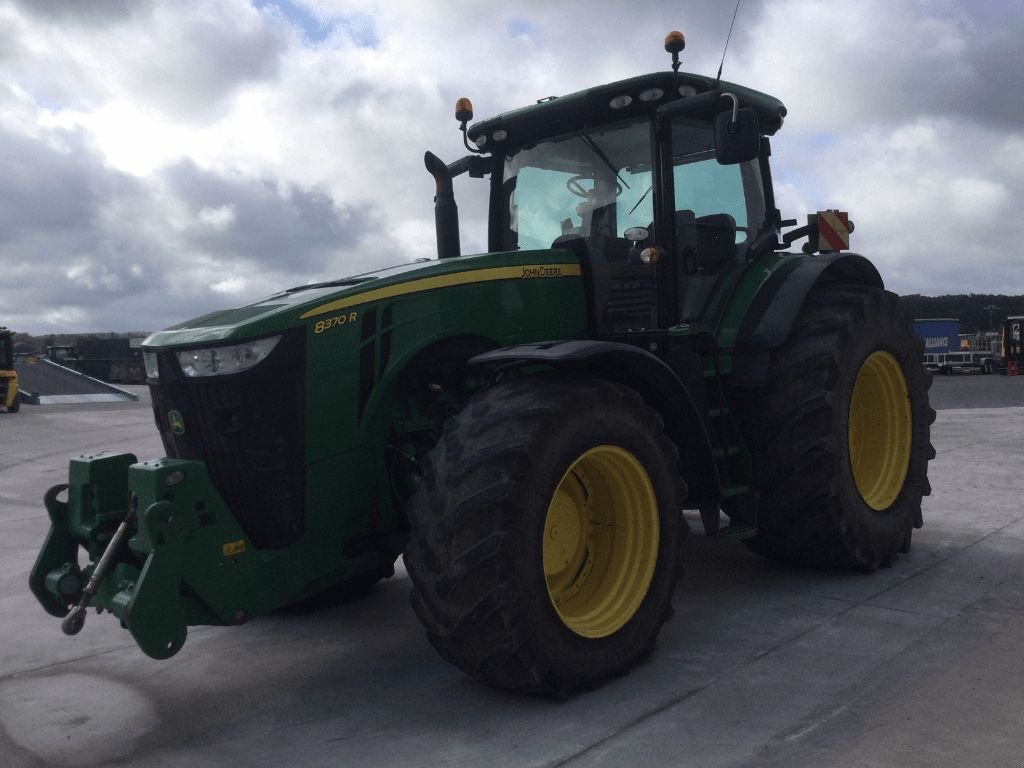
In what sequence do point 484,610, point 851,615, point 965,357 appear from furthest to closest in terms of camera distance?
point 965,357, point 851,615, point 484,610

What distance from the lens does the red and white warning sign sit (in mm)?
5770

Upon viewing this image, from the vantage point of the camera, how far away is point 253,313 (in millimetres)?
3629

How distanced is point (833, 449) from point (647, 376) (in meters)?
1.29

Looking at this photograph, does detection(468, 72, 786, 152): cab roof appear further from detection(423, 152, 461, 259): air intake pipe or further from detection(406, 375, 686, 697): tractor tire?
detection(406, 375, 686, 697): tractor tire

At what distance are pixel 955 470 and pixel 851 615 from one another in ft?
16.7

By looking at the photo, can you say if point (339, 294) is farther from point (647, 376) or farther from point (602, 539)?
point (602, 539)

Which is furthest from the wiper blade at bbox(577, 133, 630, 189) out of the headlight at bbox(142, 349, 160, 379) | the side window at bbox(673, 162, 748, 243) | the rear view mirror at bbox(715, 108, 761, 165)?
the headlight at bbox(142, 349, 160, 379)

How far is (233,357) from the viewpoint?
11.2 ft

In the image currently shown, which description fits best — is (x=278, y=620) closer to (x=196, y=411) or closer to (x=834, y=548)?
(x=196, y=411)

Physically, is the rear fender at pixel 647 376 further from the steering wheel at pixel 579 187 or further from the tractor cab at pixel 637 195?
the steering wheel at pixel 579 187

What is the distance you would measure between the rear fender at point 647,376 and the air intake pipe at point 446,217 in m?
1.54

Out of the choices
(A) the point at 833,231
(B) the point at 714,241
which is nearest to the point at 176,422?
(B) the point at 714,241

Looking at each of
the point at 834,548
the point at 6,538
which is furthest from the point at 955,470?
the point at 6,538

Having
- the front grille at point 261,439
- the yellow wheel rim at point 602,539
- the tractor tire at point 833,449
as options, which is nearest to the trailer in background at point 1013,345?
the tractor tire at point 833,449
